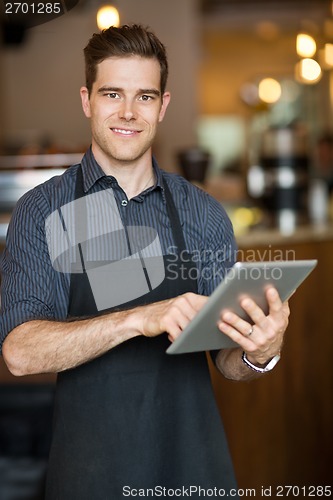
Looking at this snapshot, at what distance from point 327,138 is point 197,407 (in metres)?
6.21

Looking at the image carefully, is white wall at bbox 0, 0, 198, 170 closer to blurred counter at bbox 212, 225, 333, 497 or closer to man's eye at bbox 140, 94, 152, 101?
blurred counter at bbox 212, 225, 333, 497

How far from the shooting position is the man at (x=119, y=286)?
147 cm

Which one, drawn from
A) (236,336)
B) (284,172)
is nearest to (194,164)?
(284,172)

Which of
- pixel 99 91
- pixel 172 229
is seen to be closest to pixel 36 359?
pixel 172 229

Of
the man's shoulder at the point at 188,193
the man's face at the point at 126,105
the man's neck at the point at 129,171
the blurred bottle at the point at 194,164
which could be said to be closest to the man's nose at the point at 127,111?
the man's face at the point at 126,105

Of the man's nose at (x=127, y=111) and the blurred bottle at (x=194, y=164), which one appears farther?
the blurred bottle at (x=194, y=164)

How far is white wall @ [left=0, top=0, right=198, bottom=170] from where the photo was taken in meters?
6.33

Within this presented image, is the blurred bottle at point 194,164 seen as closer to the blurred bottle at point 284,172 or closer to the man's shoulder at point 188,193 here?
the blurred bottle at point 284,172

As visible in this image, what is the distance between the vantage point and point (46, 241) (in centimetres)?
148

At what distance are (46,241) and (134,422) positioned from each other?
37 cm

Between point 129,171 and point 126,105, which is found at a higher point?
point 126,105

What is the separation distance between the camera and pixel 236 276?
115cm

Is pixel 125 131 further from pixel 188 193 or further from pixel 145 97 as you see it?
pixel 188 193

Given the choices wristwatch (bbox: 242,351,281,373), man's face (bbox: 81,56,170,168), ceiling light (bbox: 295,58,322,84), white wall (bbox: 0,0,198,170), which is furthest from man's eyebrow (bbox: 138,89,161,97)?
white wall (bbox: 0,0,198,170)
